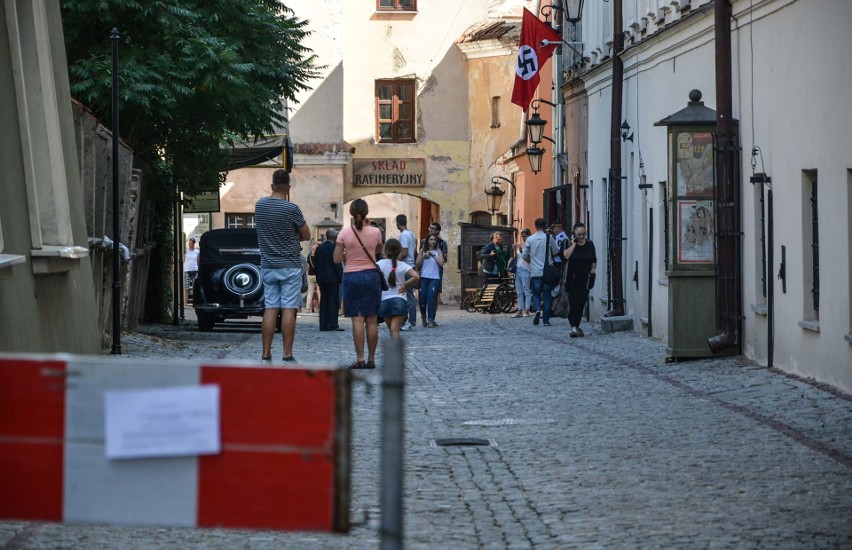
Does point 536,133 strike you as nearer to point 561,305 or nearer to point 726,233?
point 561,305

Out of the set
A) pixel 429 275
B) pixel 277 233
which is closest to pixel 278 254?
pixel 277 233

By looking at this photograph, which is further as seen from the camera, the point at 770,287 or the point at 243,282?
the point at 243,282

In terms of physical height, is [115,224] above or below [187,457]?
above

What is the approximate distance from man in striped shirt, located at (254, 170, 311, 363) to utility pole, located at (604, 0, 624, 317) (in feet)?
38.2

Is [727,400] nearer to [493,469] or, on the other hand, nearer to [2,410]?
[493,469]

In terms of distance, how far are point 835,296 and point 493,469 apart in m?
6.03

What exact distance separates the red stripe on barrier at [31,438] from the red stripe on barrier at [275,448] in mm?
487

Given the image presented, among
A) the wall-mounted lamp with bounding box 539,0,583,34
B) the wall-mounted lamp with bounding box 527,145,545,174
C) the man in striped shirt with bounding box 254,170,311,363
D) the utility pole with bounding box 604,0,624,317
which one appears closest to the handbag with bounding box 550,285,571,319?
the wall-mounted lamp with bounding box 527,145,545,174

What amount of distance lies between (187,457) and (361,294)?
449 inches

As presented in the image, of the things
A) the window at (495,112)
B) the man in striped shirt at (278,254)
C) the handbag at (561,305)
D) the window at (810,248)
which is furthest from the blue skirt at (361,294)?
the window at (495,112)

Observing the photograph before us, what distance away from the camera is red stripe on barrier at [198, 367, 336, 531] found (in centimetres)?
464

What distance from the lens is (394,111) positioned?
50219 mm

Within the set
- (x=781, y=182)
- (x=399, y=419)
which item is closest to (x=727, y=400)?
(x=781, y=182)

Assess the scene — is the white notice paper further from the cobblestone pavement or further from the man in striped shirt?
the man in striped shirt
